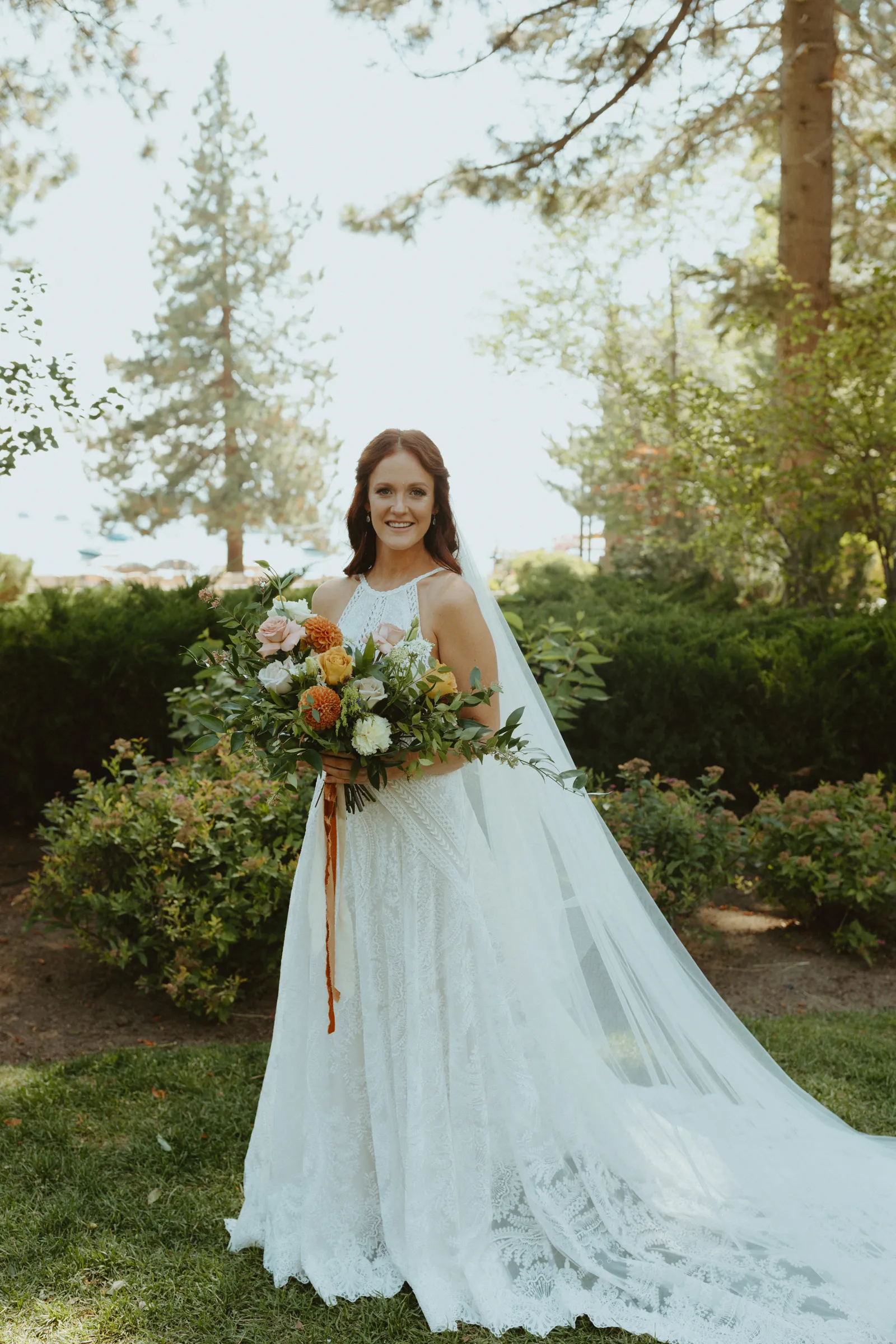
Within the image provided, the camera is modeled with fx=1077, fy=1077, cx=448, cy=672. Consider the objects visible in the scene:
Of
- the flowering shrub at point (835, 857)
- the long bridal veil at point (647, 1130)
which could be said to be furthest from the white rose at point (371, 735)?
the flowering shrub at point (835, 857)

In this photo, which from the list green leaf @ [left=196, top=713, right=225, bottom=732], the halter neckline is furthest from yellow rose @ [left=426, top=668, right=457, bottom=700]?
green leaf @ [left=196, top=713, right=225, bottom=732]

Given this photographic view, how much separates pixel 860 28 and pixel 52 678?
1010 cm

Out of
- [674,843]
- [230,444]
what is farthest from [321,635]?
[230,444]

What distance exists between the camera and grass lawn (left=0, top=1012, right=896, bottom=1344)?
281cm

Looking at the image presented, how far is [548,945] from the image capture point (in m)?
3.26

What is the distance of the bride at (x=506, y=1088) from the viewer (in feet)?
9.41

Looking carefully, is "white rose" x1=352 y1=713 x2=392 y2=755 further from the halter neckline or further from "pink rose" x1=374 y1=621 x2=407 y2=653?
the halter neckline

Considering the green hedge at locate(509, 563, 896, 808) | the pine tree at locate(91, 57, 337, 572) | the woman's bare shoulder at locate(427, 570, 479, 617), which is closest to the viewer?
the woman's bare shoulder at locate(427, 570, 479, 617)

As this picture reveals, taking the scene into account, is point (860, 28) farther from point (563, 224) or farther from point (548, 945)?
point (563, 224)

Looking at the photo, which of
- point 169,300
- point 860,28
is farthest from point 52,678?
point 169,300

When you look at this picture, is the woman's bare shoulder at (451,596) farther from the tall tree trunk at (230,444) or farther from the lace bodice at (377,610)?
the tall tree trunk at (230,444)

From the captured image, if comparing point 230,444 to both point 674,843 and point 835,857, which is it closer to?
point 674,843

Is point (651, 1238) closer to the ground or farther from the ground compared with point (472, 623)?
closer to the ground

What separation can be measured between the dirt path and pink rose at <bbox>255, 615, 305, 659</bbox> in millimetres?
2487
